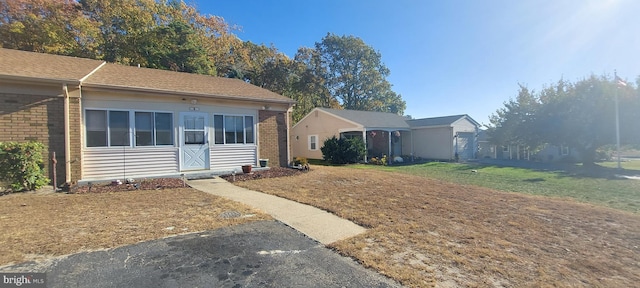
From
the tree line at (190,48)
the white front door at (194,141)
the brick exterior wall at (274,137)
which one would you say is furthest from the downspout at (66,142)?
the tree line at (190,48)

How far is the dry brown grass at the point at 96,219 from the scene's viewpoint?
390cm

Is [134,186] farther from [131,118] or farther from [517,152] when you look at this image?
[517,152]

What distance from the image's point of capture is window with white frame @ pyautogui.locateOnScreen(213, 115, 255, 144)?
37.5 feet

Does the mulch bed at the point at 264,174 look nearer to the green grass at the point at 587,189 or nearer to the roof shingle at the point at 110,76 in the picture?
the roof shingle at the point at 110,76

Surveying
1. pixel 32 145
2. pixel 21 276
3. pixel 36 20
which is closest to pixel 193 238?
pixel 21 276

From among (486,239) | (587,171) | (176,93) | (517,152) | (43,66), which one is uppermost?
(43,66)

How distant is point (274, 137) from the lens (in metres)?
12.9

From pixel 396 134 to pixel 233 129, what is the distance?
47.1 ft

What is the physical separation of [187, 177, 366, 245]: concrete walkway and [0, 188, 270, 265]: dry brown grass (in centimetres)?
43

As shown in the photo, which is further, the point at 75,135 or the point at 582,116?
the point at 582,116

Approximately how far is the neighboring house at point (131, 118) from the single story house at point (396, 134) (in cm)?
950

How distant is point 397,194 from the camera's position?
8.22 metres

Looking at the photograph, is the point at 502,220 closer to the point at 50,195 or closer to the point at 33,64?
the point at 50,195

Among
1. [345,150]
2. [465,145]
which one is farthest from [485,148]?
[345,150]
